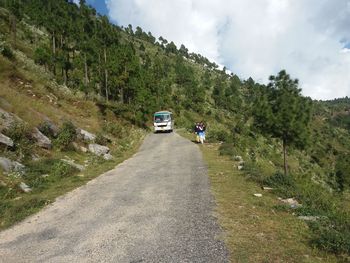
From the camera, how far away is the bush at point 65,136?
70.8ft

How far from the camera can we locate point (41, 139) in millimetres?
20453

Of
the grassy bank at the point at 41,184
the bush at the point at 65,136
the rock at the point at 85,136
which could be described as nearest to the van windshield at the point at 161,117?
the rock at the point at 85,136

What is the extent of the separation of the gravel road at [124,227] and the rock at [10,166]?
308cm

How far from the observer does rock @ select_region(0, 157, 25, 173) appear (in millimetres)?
15117

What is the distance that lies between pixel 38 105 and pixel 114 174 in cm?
1151

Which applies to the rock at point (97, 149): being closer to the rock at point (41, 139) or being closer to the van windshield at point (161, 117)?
the rock at point (41, 139)

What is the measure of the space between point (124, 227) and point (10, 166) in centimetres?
832

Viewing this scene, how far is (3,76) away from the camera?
30609 mm

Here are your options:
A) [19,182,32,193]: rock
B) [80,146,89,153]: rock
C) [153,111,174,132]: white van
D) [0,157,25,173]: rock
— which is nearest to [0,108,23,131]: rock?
[0,157,25,173]: rock

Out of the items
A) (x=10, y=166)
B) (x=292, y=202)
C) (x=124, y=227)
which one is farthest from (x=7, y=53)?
(x=292, y=202)

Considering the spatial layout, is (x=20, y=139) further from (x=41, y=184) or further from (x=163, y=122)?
(x=163, y=122)

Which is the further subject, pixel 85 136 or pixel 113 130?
pixel 113 130

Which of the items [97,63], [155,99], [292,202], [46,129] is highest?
[97,63]

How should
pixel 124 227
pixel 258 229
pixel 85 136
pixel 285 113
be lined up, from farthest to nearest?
pixel 285 113 → pixel 85 136 → pixel 124 227 → pixel 258 229
